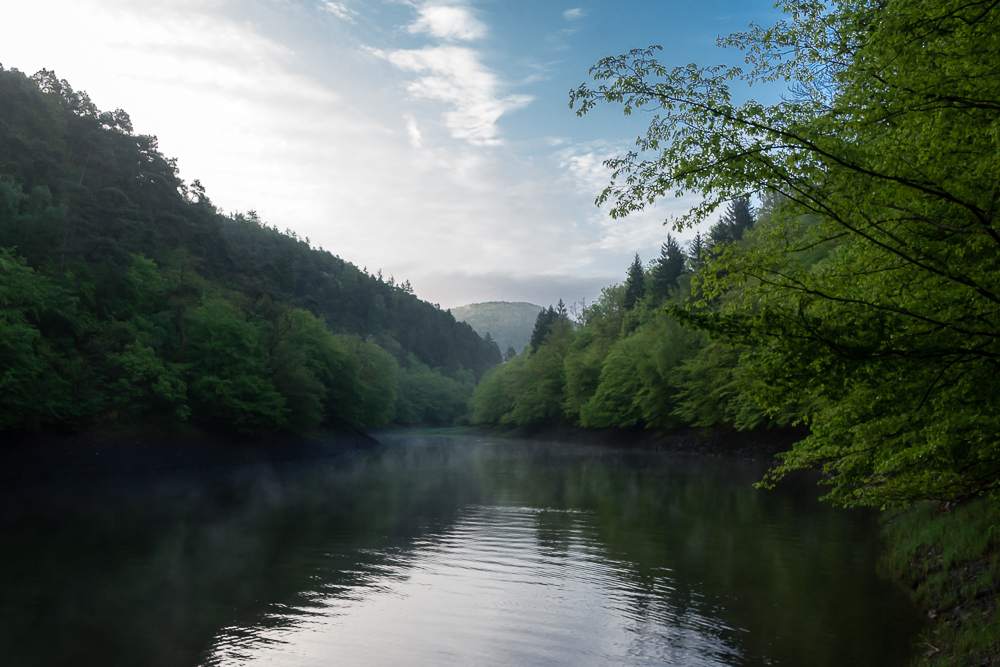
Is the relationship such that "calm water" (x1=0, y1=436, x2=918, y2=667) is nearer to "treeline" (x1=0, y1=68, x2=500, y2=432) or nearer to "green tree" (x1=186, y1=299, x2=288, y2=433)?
"treeline" (x1=0, y1=68, x2=500, y2=432)

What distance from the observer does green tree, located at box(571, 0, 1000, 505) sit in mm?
5848

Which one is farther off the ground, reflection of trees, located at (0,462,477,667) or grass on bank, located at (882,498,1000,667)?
grass on bank, located at (882,498,1000,667)

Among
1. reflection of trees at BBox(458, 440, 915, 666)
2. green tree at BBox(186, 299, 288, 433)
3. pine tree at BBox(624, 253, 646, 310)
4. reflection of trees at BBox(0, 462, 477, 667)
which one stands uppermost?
pine tree at BBox(624, 253, 646, 310)

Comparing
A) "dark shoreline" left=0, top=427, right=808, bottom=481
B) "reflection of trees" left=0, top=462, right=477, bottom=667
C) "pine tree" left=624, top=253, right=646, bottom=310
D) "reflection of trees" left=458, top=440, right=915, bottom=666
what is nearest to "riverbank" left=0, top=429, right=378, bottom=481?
"dark shoreline" left=0, top=427, right=808, bottom=481

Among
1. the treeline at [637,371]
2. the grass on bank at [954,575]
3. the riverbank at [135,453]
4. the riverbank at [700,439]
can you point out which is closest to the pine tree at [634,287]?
the treeline at [637,371]

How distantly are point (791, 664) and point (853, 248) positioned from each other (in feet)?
19.4

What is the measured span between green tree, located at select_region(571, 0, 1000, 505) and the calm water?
14.9 feet

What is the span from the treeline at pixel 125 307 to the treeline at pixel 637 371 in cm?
2351

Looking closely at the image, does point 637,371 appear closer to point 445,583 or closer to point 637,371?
point 637,371

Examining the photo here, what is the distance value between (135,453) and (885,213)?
136 feet

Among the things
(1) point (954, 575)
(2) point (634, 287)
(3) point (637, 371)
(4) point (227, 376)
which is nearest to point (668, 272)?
(2) point (634, 287)

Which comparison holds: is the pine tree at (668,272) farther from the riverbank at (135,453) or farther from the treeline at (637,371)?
the riverbank at (135,453)

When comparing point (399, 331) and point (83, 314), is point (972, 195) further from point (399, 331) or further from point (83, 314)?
point (399, 331)

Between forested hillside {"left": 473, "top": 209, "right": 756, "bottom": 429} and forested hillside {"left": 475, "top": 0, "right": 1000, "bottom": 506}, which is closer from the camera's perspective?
forested hillside {"left": 475, "top": 0, "right": 1000, "bottom": 506}
